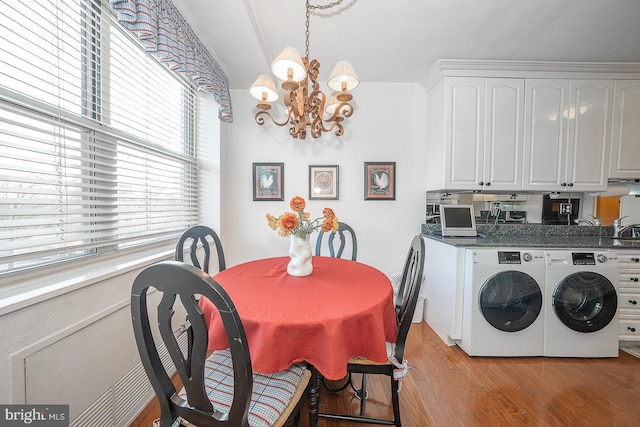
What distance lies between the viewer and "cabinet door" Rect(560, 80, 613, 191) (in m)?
2.29

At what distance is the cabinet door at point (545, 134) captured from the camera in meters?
2.29

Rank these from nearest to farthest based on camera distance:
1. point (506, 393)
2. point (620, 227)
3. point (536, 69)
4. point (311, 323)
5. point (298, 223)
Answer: point (311, 323) → point (298, 223) → point (506, 393) → point (536, 69) → point (620, 227)

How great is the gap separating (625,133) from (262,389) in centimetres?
374

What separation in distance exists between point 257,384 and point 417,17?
7.93ft

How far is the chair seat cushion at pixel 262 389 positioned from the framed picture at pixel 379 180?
195 cm

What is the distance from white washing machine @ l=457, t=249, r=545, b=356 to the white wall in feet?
2.81

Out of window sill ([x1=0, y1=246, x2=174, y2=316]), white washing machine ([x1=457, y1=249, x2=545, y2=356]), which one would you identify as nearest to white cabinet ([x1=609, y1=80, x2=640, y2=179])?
white washing machine ([x1=457, y1=249, x2=545, y2=356])

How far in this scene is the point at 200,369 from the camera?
2.40 ft

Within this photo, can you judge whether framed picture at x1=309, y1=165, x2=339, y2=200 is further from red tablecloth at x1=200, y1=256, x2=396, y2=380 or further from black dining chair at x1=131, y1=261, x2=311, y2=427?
black dining chair at x1=131, y1=261, x2=311, y2=427

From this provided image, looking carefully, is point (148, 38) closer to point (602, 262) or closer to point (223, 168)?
point (223, 168)

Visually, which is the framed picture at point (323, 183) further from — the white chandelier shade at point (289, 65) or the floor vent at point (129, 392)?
the floor vent at point (129, 392)

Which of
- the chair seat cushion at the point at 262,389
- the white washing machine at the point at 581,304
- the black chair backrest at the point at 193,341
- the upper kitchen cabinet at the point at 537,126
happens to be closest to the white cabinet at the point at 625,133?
the upper kitchen cabinet at the point at 537,126

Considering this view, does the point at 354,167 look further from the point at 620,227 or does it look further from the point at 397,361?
the point at 620,227

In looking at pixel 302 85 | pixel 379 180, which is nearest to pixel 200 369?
pixel 302 85
